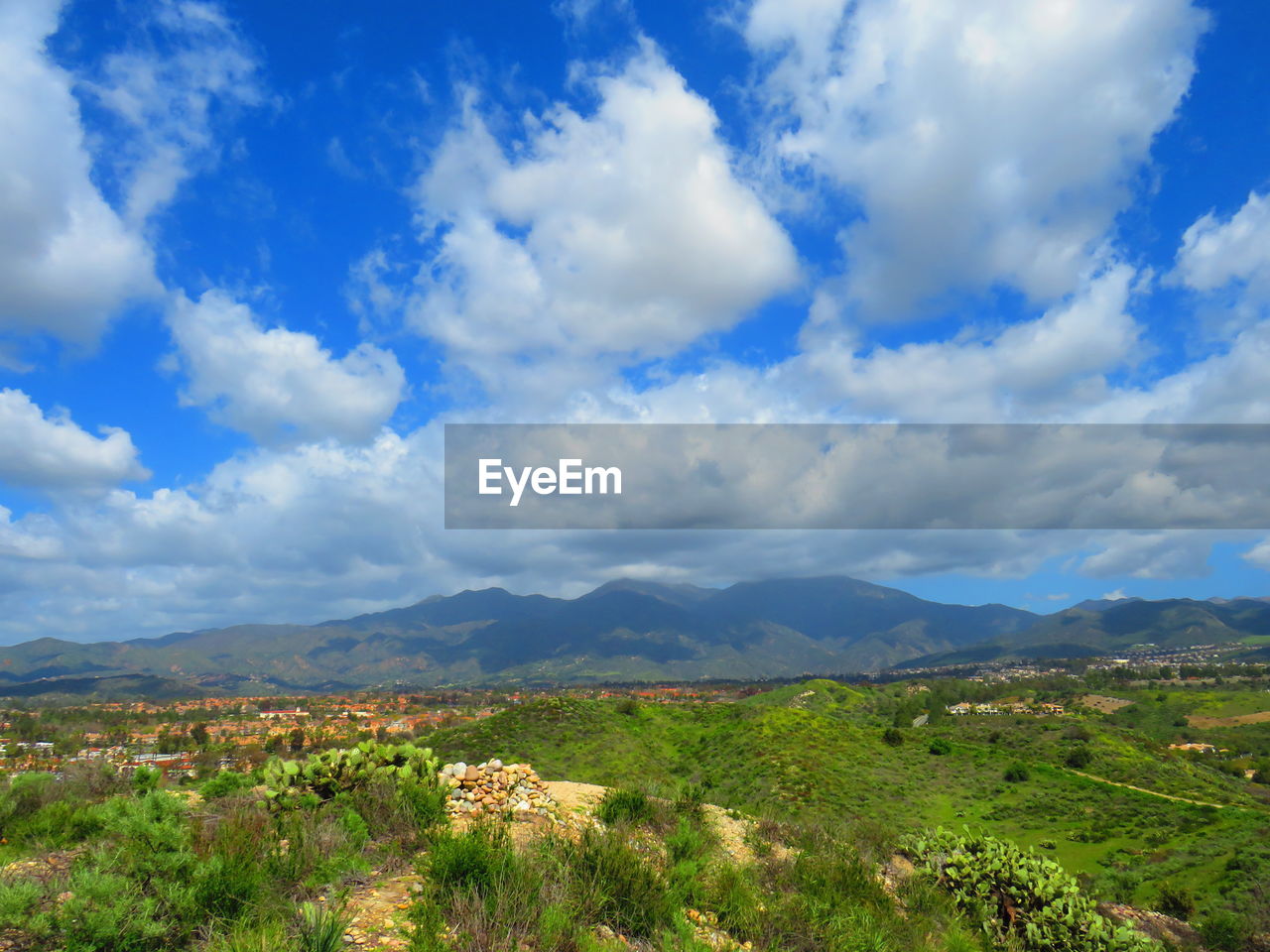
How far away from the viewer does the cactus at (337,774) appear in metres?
14.4

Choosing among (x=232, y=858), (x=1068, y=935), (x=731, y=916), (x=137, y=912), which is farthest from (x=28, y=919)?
(x=1068, y=935)

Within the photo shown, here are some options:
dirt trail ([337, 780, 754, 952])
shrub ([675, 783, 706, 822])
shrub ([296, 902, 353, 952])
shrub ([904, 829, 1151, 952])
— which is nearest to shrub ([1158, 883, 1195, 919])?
shrub ([904, 829, 1151, 952])

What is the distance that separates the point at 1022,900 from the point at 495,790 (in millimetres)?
11860

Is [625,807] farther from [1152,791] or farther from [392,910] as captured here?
[1152,791]

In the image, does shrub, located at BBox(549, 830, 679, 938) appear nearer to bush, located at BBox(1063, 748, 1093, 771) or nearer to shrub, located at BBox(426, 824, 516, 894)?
shrub, located at BBox(426, 824, 516, 894)

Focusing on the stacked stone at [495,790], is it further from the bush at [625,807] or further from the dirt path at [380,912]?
the dirt path at [380,912]

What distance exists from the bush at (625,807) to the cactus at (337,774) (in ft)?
13.7

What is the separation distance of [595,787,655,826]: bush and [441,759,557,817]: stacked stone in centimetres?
116

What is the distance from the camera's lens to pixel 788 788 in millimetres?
35781

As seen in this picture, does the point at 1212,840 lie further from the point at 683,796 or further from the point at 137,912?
the point at 137,912

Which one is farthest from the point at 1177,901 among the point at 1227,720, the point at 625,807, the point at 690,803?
the point at 1227,720

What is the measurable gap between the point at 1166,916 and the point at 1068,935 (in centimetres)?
1341

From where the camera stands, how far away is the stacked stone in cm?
1438

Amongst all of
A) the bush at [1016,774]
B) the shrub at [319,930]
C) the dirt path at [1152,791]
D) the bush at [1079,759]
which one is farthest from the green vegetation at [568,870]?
the bush at [1079,759]
